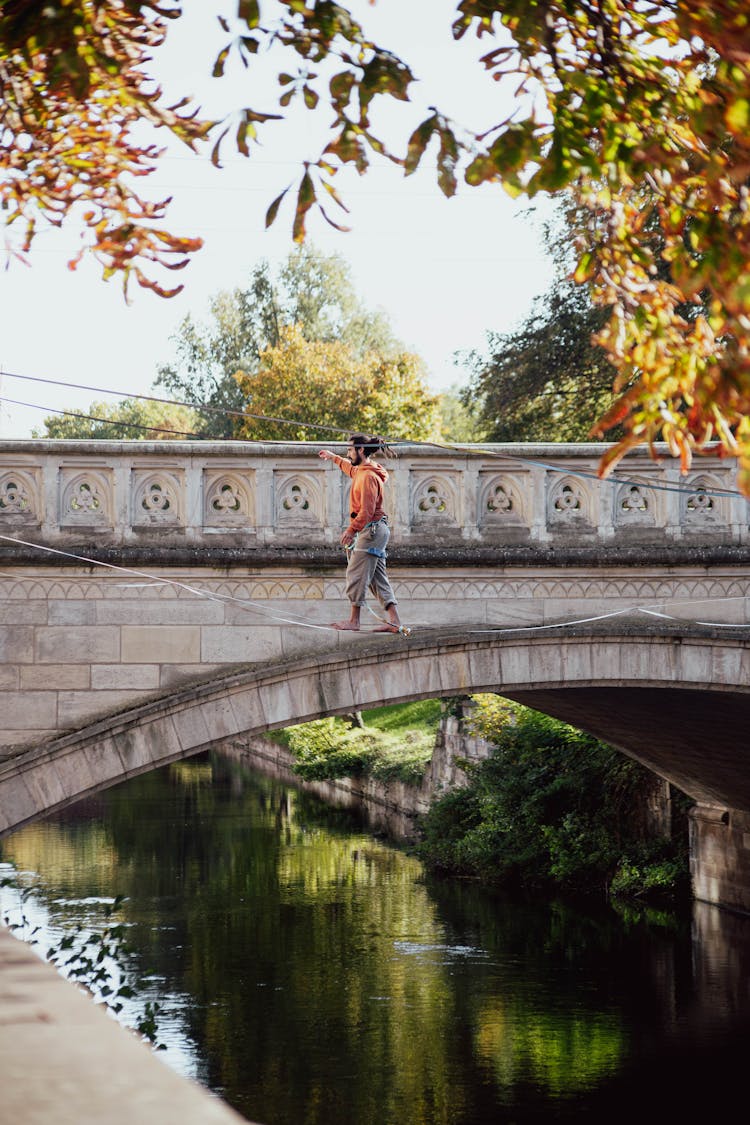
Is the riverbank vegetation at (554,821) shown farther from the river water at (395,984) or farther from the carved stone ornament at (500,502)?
the carved stone ornament at (500,502)

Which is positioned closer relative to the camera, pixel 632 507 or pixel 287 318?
pixel 632 507

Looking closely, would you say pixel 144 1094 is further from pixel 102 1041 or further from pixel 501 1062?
pixel 501 1062

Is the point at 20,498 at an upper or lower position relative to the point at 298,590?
upper

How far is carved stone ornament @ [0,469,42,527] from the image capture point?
26.0 ft

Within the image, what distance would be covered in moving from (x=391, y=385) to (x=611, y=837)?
1075cm

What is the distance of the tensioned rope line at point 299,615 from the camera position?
796cm

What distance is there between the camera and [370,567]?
7859 mm

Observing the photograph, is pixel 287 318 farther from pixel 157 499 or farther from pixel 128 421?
pixel 157 499

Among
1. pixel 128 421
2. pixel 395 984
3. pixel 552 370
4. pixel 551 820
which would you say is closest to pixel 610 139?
pixel 395 984

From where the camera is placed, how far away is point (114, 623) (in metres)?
8.06

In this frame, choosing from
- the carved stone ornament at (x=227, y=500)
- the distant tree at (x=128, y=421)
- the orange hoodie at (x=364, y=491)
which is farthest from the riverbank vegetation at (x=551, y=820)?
the distant tree at (x=128, y=421)

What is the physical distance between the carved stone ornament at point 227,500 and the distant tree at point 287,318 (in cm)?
2283

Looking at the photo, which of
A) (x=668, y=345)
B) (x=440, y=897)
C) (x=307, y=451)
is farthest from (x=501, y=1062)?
(x=668, y=345)

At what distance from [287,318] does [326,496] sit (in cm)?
2410
